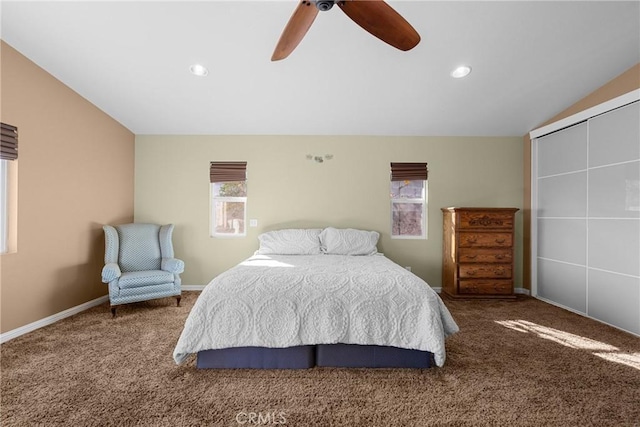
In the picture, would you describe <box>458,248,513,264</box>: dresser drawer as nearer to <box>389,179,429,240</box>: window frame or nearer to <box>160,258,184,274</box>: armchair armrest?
<box>389,179,429,240</box>: window frame

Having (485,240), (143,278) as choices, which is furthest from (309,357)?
(485,240)

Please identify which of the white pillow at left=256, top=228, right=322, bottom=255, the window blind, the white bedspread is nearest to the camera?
the white bedspread

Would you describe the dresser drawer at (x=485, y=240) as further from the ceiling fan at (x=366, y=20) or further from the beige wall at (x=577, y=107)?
the ceiling fan at (x=366, y=20)

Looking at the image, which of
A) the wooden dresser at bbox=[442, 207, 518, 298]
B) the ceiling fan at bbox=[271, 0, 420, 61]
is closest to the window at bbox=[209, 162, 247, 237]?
the ceiling fan at bbox=[271, 0, 420, 61]

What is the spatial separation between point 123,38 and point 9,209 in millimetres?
1799

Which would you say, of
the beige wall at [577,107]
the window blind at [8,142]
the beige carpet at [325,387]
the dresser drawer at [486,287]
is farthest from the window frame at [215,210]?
the beige wall at [577,107]

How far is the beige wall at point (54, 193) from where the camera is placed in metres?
2.63

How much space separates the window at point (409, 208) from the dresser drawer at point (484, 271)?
0.69 meters

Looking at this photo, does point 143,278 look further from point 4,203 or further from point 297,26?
point 297,26

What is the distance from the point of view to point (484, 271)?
3.77m

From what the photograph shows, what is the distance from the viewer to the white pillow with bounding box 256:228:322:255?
3.70 m

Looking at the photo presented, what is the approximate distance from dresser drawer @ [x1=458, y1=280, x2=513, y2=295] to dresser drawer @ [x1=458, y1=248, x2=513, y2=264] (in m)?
0.26

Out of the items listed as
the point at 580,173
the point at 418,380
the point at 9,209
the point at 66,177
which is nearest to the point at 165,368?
the point at 418,380

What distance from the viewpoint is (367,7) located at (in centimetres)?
150
